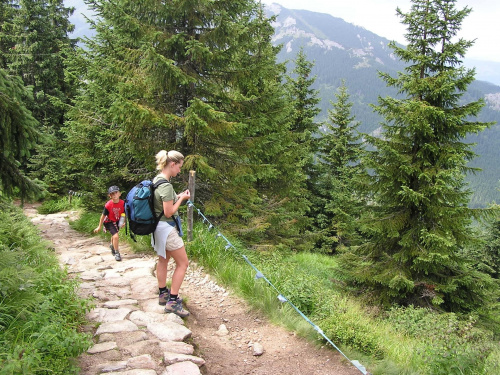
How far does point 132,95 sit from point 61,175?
10.8 metres

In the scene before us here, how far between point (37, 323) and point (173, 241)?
1711 mm

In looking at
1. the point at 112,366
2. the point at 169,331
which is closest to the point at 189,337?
the point at 169,331

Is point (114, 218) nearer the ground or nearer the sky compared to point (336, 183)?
nearer the sky

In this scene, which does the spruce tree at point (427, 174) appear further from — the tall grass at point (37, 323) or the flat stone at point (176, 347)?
the tall grass at point (37, 323)

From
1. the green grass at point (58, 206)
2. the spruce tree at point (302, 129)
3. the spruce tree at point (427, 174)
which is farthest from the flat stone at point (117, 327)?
the green grass at point (58, 206)

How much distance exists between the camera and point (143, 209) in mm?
4402

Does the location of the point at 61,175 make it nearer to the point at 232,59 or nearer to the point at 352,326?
the point at 232,59

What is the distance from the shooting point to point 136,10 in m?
8.57

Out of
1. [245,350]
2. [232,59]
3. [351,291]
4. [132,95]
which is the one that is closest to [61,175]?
[132,95]

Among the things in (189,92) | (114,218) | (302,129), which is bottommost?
(114,218)

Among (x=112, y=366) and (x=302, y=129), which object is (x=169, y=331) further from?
(x=302, y=129)

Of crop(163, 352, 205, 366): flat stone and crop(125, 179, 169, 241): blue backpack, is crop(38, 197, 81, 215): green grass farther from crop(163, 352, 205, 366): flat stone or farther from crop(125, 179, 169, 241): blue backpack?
crop(163, 352, 205, 366): flat stone

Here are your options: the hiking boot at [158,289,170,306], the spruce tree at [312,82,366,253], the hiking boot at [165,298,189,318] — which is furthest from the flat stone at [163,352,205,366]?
the spruce tree at [312,82,366,253]

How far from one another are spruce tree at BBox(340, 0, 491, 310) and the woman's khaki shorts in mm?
6297
